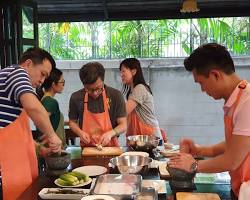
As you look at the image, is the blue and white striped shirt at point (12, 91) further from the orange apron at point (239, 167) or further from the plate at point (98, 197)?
the orange apron at point (239, 167)

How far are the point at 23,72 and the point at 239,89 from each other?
139cm

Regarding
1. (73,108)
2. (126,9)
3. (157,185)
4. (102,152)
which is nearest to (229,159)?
(157,185)

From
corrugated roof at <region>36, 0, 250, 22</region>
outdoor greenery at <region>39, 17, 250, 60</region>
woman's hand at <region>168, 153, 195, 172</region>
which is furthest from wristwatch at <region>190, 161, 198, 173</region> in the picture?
outdoor greenery at <region>39, 17, 250, 60</region>

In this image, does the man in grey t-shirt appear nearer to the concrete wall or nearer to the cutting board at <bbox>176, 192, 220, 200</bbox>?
the cutting board at <bbox>176, 192, 220, 200</bbox>

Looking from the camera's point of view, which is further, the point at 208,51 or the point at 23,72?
the point at 23,72

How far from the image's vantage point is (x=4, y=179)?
2.09 metres

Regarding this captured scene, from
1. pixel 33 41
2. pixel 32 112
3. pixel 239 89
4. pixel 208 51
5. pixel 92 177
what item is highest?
pixel 33 41

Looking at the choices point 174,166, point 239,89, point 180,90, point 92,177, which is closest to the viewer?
point 239,89

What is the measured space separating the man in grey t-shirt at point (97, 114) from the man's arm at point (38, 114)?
0.67 m

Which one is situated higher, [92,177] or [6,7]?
[6,7]

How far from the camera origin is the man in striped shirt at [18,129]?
212cm

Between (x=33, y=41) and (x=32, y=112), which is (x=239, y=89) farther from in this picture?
(x=33, y=41)

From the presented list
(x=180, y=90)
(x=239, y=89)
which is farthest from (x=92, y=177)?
(x=180, y=90)

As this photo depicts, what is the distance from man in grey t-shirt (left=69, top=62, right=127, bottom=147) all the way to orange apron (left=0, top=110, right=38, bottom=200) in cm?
76
